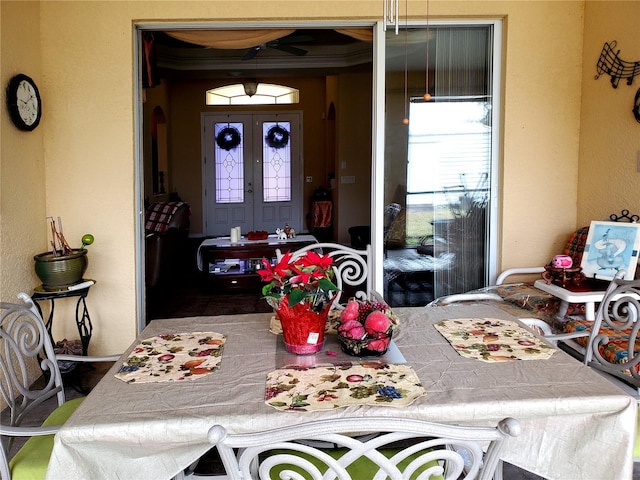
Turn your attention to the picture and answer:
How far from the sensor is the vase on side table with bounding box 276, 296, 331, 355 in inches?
69.1

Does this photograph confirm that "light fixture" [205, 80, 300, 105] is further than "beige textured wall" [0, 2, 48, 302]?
Yes

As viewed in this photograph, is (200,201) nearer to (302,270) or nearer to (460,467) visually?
(302,270)

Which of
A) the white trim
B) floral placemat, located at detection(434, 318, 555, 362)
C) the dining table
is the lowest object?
the dining table

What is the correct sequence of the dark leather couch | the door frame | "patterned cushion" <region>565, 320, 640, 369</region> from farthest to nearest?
the dark leather couch, the door frame, "patterned cushion" <region>565, 320, 640, 369</region>

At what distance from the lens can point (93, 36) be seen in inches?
142

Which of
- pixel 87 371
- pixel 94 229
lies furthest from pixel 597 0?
pixel 87 371

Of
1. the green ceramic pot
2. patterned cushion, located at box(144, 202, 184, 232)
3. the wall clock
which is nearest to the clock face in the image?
the wall clock

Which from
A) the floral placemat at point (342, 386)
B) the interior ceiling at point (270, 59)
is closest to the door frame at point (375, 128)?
the floral placemat at point (342, 386)

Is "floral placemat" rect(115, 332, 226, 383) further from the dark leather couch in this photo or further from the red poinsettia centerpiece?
the dark leather couch

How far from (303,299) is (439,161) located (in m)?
2.50

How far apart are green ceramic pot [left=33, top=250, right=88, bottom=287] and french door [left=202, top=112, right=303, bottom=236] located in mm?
6941

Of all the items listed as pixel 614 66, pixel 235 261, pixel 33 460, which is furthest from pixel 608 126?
pixel 235 261

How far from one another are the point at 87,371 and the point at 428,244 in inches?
97.8

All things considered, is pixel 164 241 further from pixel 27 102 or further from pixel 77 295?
pixel 27 102
